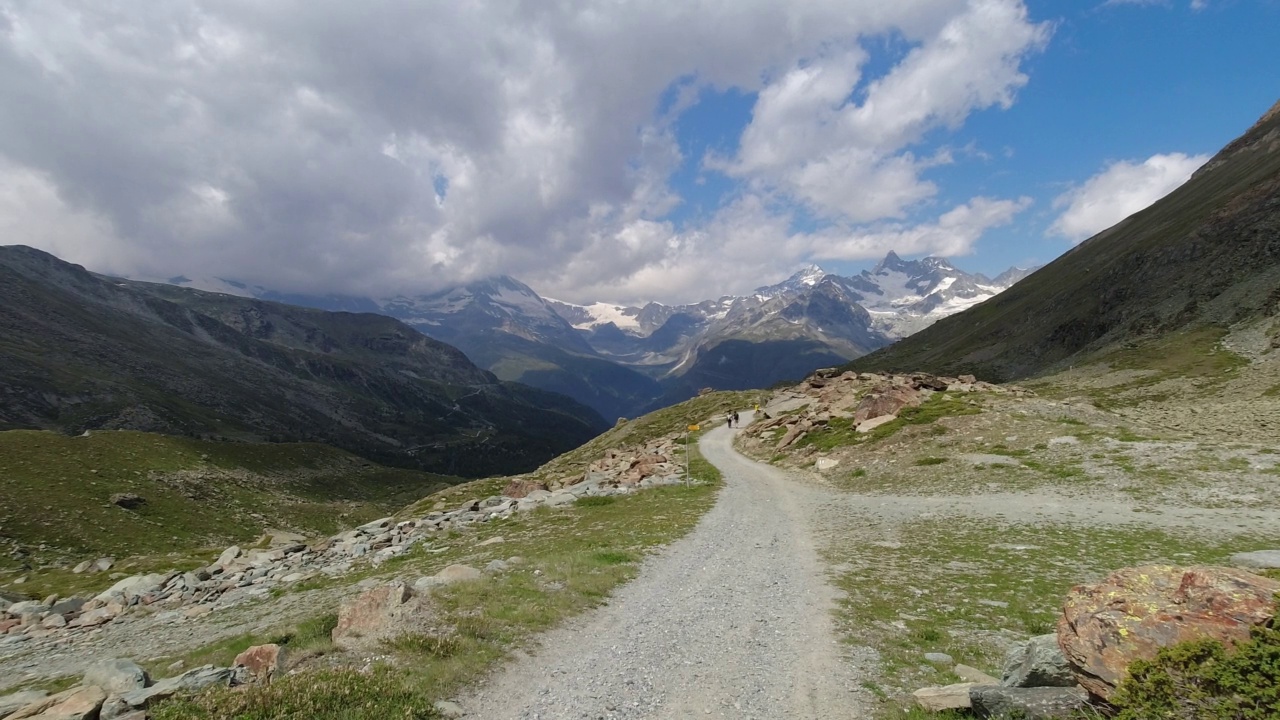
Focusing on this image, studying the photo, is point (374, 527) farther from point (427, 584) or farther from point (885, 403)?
point (885, 403)

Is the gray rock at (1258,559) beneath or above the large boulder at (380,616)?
beneath

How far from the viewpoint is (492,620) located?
47.5 feet

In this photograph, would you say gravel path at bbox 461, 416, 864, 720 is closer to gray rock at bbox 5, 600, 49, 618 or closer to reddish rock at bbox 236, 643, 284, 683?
reddish rock at bbox 236, 643, 284, 683

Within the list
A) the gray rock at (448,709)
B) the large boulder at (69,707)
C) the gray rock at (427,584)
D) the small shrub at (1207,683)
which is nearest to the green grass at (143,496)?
the gray rock at (427,584)

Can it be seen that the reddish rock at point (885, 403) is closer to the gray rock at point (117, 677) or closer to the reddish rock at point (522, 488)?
the reddish rock at point (522, 488)

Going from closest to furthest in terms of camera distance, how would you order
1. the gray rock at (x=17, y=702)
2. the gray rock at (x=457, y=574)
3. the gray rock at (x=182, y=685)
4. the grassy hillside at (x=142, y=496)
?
the gray rock at (x=182, y=685) < the gray rock at (x=17, y=702) < the gray rock at (x=457, y=574) < the grassy hillside at (x=142, y=496)

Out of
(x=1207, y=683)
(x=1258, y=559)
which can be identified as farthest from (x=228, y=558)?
(x=1258, y=559)

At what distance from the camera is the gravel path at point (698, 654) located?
10.9 meters

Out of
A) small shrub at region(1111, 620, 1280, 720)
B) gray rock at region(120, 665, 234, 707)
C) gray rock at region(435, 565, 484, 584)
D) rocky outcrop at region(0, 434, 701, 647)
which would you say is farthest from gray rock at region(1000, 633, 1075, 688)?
rocky outcrop at region(0, 434, 701, 647)

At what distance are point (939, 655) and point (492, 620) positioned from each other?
11.5 m

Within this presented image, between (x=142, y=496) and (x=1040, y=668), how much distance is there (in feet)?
343

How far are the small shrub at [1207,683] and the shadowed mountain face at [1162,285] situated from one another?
12890cm

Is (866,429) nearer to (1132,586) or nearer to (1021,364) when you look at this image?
(1132,586)

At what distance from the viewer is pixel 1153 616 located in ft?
25.5
